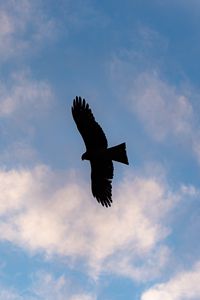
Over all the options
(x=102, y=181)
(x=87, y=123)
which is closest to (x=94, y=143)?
(x=87, y=123)

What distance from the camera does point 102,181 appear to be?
24.6 m

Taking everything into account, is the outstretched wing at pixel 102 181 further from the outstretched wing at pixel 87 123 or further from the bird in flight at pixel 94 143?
the outstretched wing at pixel 87 123

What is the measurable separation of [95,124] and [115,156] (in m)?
1.55

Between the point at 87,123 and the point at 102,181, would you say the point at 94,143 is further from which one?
the point at 102,181

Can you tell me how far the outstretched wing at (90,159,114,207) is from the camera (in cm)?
2411

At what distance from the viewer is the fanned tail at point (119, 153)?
22422 millimetres

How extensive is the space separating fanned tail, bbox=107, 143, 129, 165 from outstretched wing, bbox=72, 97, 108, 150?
542mm

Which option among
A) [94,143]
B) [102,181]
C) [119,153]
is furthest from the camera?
[102,181]

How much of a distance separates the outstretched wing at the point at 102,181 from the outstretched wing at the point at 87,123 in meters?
1.18

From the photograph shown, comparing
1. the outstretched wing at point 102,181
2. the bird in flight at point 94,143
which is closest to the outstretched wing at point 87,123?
the bird in flight at point 94,143

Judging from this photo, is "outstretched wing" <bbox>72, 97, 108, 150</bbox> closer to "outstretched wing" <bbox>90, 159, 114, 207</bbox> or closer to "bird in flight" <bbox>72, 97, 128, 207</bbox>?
"bird in flight" <bbox>72, 97, 128, 207</bbox>

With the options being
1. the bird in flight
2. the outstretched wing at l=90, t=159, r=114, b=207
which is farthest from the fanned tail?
the outstretched wing at l=90, t=159, r=114, b=207

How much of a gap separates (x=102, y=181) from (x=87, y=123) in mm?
2925

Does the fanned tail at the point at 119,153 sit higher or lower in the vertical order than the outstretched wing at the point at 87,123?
lower
